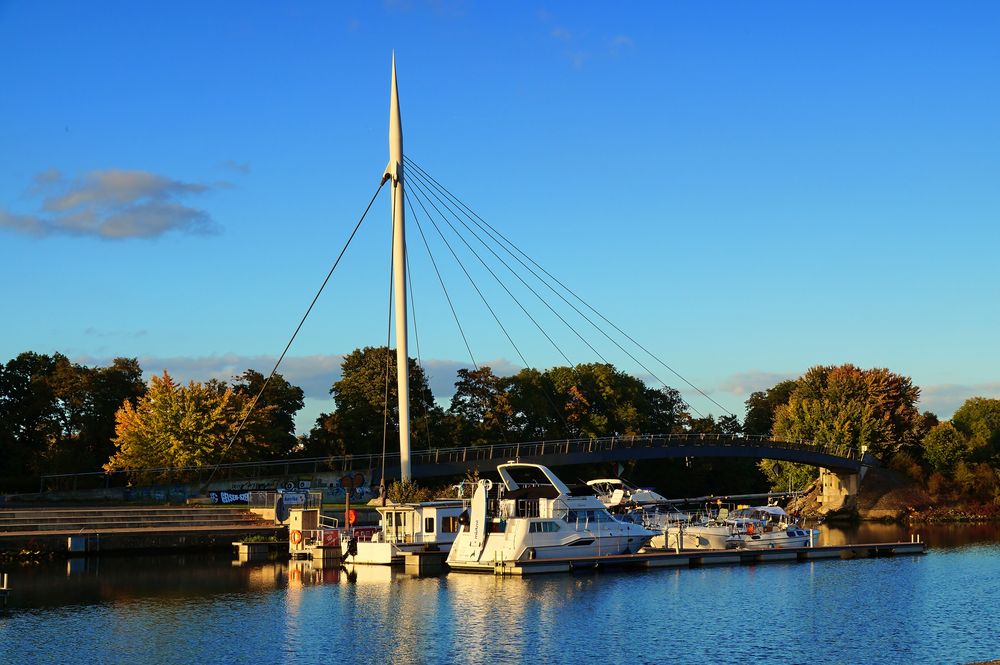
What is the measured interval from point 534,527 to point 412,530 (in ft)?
24.9

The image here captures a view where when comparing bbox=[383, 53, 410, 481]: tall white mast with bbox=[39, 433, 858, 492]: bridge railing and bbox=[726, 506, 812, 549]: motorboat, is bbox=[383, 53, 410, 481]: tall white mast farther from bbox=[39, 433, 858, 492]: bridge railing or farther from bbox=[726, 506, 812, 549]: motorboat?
bbox=[726, 506, 812, 549]: motorboat

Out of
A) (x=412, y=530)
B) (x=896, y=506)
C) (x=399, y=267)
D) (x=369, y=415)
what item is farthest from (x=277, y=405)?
(x=896, y=506)

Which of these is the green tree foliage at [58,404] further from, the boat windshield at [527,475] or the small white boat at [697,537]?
the small white boat at [697,537]

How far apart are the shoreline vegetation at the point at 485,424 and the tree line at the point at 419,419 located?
13 cm

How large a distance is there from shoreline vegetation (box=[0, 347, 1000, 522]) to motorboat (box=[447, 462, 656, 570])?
21898 millimetres

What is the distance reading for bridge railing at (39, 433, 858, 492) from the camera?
3125 inches

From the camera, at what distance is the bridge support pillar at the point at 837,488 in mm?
107125

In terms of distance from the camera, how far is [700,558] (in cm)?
6297

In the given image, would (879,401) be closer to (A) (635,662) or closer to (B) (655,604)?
(B) (655,604)

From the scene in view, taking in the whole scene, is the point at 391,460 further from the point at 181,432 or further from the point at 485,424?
the point at 485,424

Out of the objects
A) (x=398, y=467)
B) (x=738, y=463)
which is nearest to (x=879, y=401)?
(x=738, y=463)

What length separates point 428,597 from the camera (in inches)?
1925

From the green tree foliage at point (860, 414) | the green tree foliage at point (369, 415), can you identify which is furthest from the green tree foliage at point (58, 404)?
the green tree foliage at point (860, 414)

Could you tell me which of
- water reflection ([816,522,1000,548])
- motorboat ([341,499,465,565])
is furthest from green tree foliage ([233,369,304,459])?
water reflection ([816,522,1000,548])
